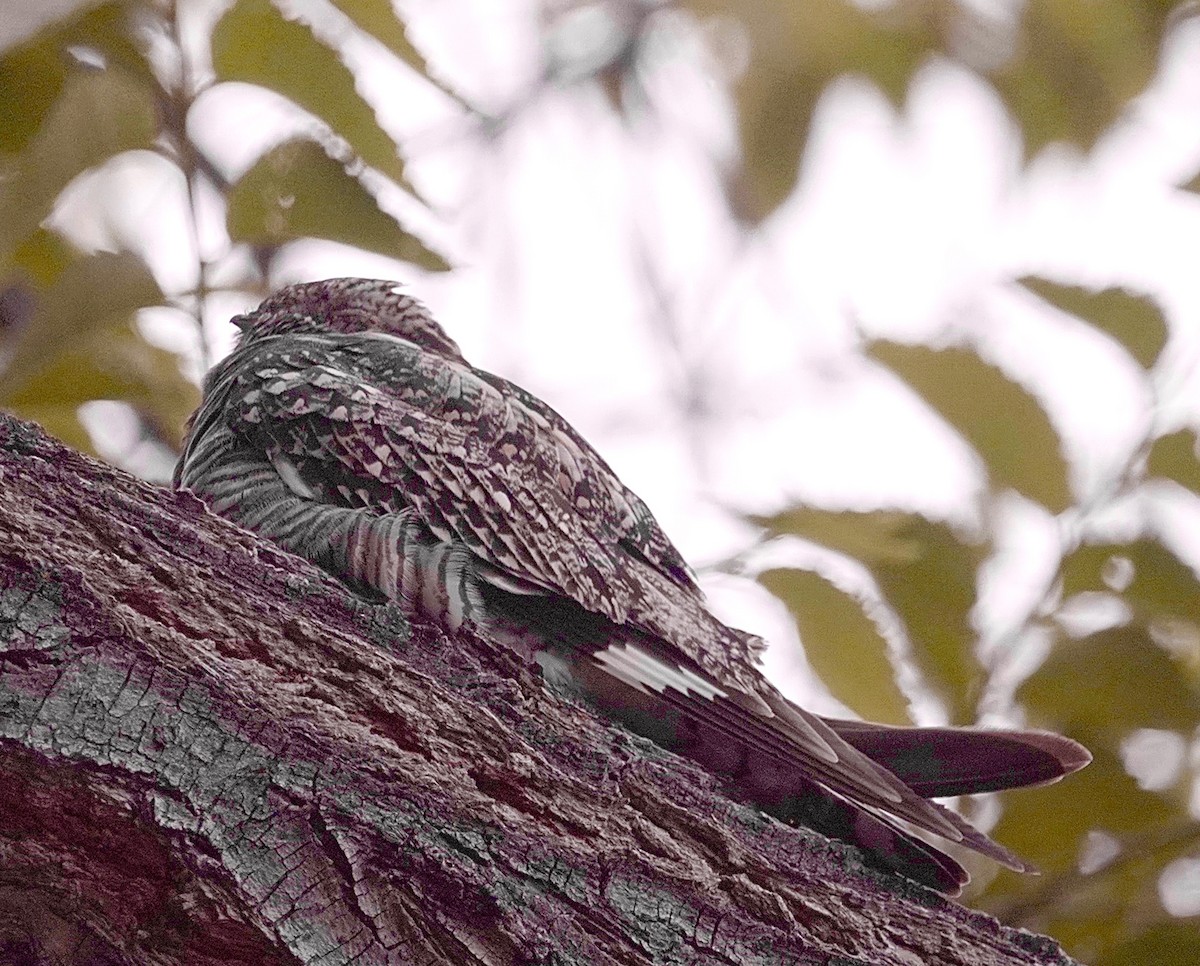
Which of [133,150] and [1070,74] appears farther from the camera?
[1070,74]

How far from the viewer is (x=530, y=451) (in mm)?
1913

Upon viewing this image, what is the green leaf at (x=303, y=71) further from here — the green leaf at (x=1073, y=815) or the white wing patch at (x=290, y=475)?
the green leaf at (x=1073, y=815)

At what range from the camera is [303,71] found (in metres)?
1.73

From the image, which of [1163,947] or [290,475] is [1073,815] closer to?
[1163,947]

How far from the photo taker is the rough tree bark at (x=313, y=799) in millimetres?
1076

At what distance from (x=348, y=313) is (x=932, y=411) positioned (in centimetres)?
107

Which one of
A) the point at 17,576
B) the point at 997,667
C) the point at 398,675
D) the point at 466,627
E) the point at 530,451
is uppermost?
the point at 997,667

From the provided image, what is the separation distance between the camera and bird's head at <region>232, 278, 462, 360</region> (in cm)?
243

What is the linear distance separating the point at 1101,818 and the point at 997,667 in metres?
0.27

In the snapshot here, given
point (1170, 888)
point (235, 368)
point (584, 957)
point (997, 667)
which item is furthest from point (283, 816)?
point (1170, 888)

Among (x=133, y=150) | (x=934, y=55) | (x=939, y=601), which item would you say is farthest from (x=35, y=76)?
(x=934, y=55)

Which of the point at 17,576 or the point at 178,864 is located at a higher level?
the point at 17,576

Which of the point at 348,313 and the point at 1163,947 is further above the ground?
the point at 348,313

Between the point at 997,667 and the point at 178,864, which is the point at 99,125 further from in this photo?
the point at 997,667
